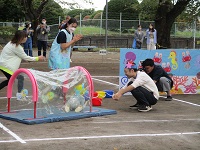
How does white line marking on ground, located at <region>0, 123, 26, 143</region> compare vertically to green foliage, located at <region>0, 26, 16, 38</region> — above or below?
below

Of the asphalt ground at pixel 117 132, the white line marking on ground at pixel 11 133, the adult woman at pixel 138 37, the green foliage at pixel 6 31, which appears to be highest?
the green foliage at pixel 6 31

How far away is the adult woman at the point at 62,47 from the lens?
1005 centimetres

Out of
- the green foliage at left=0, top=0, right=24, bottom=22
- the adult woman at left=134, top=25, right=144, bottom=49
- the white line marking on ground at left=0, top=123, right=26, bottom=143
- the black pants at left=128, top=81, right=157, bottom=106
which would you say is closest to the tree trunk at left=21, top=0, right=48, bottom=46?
the green foliage at left=0, top=0, right=24, bottom=22

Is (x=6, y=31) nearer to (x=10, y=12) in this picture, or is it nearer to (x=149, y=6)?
(x=10, y=12)

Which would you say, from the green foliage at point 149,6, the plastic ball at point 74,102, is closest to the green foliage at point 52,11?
the green foliage at point 149,6

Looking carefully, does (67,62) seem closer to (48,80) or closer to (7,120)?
(48,80)

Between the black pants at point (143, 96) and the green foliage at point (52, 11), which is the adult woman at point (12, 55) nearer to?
the black pants at point (143, 96)

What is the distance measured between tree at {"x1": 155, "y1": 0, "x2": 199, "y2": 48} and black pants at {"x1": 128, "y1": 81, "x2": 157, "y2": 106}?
15.7m

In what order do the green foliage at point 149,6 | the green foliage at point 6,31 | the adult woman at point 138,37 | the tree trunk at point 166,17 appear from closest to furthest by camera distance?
the green foliage at point 149,6 < the adult woman at point 138,37 < the tree trunk at point 166,17 < the green foliage at point 6,31

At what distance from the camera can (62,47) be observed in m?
10.1

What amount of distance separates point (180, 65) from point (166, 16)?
15415 millimetres

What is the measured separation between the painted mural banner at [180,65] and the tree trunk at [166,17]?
41.3 feet

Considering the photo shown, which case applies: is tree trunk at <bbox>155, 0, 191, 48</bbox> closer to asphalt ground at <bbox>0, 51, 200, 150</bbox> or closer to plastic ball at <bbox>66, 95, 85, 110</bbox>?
asphalt ground at <bbox>0, 51, 200, 150</bbox>

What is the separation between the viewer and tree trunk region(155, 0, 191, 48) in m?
26.1
